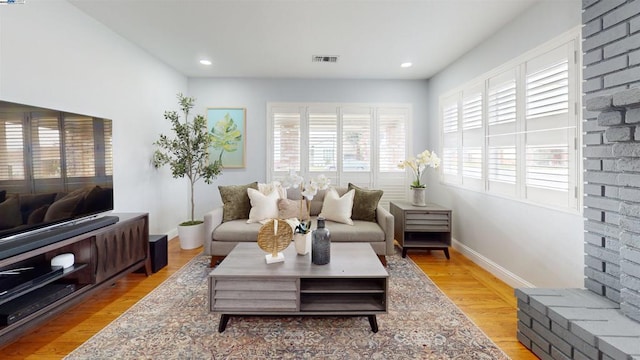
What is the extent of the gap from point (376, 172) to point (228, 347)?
3.59 meters

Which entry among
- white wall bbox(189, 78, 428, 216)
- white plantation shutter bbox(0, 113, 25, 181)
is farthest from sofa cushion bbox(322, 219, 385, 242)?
white plantation shutter bbox(0, 113, 25, 181)

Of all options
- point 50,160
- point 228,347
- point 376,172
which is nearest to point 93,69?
point 50,160

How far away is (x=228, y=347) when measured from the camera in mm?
1909

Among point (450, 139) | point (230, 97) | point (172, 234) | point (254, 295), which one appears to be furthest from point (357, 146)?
point (254, 295)

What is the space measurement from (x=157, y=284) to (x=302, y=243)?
1.63 metres

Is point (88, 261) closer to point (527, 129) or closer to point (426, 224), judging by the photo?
point (426, 224)

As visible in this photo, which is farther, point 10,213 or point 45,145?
point 45,145

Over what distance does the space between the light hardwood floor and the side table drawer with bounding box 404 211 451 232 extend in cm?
39

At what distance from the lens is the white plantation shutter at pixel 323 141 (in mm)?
4879

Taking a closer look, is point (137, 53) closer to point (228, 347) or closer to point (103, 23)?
point (103, 23)

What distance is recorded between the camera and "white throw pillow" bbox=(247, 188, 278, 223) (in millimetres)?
3471

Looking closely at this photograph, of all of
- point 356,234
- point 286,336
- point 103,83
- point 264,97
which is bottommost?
point 286,336

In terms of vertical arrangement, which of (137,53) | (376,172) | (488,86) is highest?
(137,53)

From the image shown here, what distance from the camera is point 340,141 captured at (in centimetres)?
489
